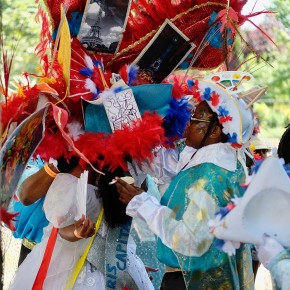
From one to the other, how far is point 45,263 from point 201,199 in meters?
0.88

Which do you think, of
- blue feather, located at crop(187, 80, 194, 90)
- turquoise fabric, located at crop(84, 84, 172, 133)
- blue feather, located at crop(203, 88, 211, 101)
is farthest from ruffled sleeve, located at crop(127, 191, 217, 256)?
blue feather, located at crop(187, 80, 194, 90)

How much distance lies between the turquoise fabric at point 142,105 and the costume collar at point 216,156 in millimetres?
271

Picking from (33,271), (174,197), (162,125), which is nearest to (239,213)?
(174,197)

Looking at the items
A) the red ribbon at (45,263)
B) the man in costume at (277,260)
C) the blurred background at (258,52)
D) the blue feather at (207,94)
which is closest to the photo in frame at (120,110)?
the blue feather at (207,94)

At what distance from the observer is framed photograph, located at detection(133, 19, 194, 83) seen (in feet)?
13.1

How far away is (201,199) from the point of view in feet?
12.0

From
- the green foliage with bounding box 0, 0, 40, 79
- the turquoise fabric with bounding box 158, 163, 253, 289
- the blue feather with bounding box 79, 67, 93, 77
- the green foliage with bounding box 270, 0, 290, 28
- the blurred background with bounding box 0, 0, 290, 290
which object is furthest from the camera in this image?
the green foliage with bounding box 0, 0, 40, 79

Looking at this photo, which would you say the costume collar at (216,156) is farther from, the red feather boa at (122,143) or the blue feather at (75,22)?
the blue feather at (75,22)

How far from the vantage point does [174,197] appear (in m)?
3.79

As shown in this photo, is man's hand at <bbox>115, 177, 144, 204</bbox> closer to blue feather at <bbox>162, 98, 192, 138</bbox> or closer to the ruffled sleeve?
the ruffled sleeve

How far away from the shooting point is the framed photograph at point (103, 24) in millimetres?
3865

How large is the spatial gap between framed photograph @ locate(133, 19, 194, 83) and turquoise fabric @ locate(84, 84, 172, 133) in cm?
17

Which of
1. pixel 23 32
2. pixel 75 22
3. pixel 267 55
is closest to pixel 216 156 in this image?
pixel 75 22

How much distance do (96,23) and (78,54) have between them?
184 millimetres
